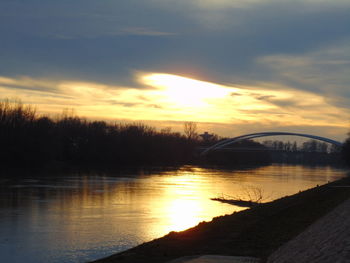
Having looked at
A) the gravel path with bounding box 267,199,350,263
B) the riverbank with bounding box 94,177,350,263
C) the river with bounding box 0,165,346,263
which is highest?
the gravel path with bounding box 267,199,350,263

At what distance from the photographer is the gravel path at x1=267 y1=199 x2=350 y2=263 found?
7477mm

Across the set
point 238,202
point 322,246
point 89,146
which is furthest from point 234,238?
point 89,146

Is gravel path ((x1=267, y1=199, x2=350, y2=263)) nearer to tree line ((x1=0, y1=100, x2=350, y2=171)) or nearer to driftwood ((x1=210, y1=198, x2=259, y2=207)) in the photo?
driftwood ((x1=210, y1=198, x2=259, y2=207))

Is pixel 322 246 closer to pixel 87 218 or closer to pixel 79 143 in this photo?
pixel 87 218

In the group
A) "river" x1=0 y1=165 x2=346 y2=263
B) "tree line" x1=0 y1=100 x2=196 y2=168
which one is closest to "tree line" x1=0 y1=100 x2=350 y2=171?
"tree line" x1=0 y1=100 x2=196 y2=168

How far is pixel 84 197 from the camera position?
29531 mm

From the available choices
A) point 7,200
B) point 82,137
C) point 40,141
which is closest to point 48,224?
point 7,200

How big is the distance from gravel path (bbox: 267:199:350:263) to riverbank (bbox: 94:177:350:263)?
644mm

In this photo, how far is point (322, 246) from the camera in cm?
870

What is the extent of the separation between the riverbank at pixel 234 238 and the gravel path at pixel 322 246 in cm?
64

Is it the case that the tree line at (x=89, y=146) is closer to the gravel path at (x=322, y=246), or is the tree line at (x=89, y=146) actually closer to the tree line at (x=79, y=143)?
the tree line at (x=79, y=143)

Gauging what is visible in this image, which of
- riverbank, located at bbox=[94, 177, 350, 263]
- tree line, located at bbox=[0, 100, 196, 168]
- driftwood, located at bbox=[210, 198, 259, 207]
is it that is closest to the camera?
riverbank, located at bbox=[94, 177, 350, 263]

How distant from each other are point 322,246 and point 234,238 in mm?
4185

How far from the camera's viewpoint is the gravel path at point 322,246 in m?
7.48
